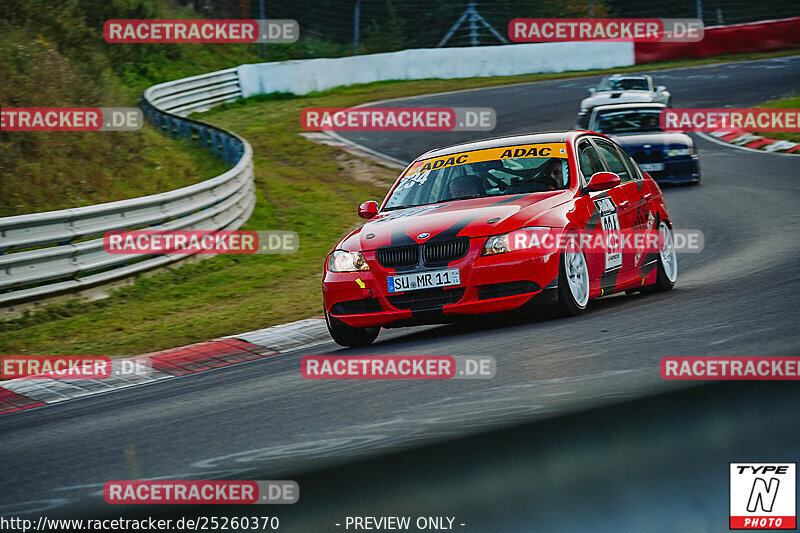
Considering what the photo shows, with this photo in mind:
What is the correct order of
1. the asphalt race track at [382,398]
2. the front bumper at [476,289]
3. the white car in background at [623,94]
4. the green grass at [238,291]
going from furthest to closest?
1. the white car in background at [623,94]
2. the green grass at [238,291]
3. the front bumper at [476,289]
4. the asphalt race track at [382,398]

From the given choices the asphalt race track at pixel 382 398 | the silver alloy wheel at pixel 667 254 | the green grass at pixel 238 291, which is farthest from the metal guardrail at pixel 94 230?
the silver alloy wheel at pixel 667 254

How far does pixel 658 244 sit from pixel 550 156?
1377 millimetres

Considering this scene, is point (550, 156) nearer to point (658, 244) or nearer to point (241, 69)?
point (658, 244)

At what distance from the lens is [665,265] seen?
8.95 meters

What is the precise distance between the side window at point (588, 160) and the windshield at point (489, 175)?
0.19 meters

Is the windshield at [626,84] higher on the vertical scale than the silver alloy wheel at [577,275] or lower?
lower

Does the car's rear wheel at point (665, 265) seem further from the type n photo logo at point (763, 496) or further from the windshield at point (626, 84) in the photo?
the windshield at point (626, 84)

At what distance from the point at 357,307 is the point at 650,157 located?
10766 millimetres

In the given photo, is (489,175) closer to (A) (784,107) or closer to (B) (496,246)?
(B) (496,246)

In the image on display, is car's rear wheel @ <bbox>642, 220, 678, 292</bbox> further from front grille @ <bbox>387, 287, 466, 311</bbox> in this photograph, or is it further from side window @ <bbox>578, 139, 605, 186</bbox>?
front grille @ <bbox>387, 287, 466, 311</bbox>

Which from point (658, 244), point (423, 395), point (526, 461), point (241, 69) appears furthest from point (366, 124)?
point (526, 461)

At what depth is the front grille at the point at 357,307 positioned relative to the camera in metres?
7.27

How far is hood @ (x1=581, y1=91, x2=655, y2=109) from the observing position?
827 inches

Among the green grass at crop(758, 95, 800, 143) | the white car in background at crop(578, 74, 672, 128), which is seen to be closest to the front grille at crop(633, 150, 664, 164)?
the white car in background at crop(578, 74, 672, 128)
